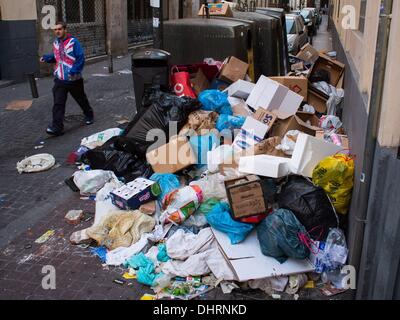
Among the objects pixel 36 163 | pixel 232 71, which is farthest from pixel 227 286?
pixel 232 71

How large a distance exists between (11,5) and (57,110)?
4.70 metres

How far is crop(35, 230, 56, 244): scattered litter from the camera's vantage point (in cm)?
424

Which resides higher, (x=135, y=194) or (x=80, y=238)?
(x=135, y=194)

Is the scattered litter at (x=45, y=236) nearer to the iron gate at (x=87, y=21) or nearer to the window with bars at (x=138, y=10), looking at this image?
the iron gate at (x=87, y=21)

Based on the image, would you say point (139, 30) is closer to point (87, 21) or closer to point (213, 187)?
point (87, 21)

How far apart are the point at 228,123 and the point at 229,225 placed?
205cm

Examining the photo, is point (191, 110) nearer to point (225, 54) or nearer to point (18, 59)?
point (225, 54)

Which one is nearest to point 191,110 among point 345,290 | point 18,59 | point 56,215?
A: point 56,215

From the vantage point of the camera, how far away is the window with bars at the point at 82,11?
13.0m

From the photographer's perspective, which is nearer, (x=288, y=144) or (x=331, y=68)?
(x=288, y=144)

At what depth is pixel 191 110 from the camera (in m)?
5.86

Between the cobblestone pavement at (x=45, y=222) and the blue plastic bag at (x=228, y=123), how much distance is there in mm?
1829

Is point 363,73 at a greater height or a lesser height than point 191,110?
greater

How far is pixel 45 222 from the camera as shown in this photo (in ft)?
15.0
